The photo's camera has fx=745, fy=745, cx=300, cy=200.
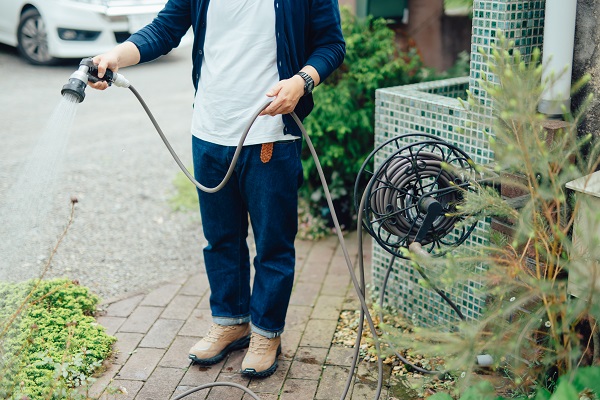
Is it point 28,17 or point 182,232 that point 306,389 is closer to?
point 182,232

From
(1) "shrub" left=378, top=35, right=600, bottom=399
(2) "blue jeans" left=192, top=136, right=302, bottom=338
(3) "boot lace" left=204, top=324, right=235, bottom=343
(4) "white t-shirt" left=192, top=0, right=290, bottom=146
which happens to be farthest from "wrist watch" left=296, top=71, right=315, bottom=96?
(3) "boot lace" left=204, top=324, right=235, bottom=343

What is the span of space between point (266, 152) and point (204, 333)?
1104 mm

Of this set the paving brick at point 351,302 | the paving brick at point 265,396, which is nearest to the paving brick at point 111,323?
the paving brick at point 265,396

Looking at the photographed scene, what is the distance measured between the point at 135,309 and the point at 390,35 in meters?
2.32

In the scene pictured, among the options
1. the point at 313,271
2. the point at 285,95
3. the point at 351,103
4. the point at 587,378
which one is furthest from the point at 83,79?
the point at 351,103

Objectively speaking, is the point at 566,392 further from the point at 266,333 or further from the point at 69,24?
the point at 69,24

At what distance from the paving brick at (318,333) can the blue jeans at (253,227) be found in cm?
31

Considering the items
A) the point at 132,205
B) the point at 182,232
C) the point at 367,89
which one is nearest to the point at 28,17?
the point at 132,205

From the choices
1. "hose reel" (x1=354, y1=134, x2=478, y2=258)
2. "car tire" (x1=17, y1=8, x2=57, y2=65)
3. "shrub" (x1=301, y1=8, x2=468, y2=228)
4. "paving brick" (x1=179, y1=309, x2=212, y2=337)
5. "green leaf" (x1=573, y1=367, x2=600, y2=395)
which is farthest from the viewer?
"car tire" (x1=17, y1=8, x2=57, y2=65)

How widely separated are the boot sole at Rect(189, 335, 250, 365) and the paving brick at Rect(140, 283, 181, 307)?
2.15 feet

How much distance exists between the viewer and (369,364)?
3.27 m

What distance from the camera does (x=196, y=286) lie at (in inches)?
162

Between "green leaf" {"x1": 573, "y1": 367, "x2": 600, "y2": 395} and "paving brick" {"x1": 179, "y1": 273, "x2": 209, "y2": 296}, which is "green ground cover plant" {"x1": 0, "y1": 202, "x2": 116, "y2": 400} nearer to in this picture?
"paving brick" {"x1": 179, "y1": 273, "x2": 209, "y2": 296}

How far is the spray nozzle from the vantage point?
260 cm
